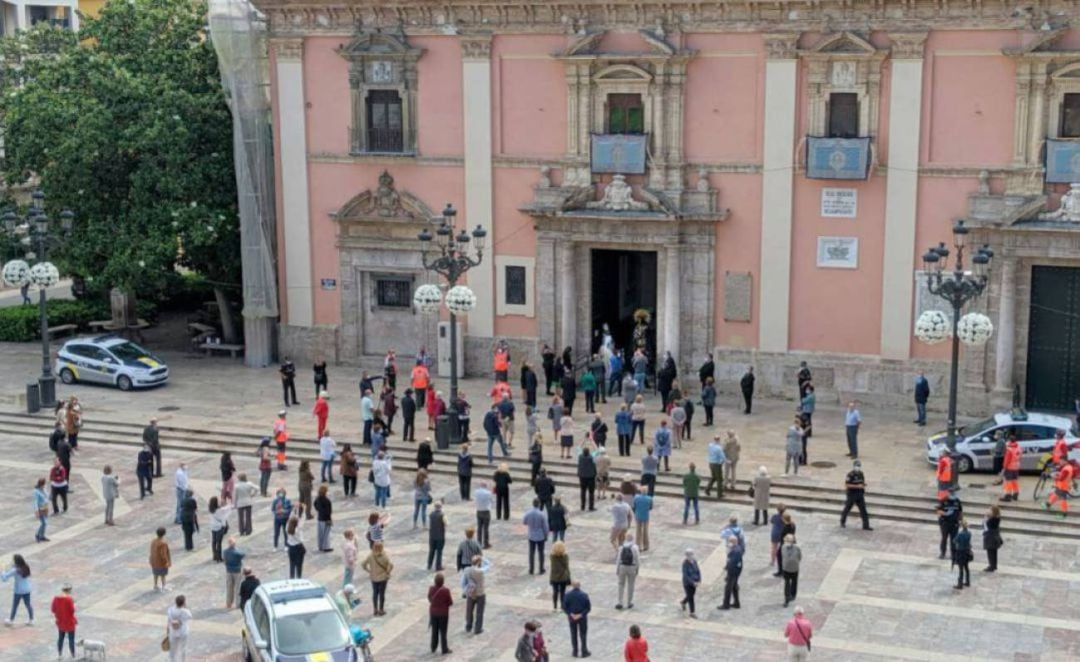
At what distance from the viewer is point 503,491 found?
3000 cm

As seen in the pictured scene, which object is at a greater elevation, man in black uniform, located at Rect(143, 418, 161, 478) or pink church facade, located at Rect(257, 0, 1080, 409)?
pink church facade, located at Rect(257, 0, 1080, 409)

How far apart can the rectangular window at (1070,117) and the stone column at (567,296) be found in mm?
12124

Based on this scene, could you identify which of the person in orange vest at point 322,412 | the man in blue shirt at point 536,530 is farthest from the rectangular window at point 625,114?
the man in blue shirt at point 536,530

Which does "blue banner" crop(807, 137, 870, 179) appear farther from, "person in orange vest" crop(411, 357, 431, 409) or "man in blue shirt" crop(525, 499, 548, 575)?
"man in blue shirt" crop(525, 499, 548, 575)

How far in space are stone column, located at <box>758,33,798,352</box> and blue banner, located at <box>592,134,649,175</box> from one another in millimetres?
3064

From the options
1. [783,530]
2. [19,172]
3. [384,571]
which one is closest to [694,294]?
[783,530]

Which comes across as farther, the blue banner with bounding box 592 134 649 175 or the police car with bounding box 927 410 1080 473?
the blue banner with bounding box 592 134 649 175

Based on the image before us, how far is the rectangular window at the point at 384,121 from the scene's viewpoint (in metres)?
41.4

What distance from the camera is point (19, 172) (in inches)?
1768

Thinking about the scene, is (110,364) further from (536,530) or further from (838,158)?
(838,158)

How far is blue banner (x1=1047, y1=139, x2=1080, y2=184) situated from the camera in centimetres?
3522

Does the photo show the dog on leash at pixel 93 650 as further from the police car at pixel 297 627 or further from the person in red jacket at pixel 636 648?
the person in red jacket at pixel 636 648

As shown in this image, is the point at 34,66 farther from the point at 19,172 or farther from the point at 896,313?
the point at 896,313

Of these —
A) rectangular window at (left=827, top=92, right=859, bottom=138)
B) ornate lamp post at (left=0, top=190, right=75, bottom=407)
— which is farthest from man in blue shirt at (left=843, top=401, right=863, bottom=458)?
ornate lamp post at (left=0, top=190, right=75, bottom=407)
